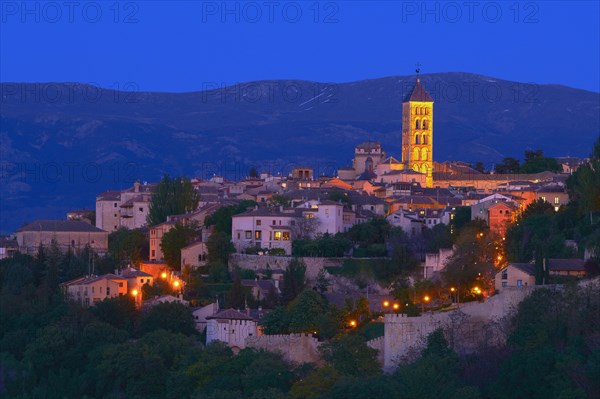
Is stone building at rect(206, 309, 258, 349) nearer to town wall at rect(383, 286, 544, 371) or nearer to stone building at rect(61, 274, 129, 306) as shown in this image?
town wall at rect(383, 286, 544, 371)

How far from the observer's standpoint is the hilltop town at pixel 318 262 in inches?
1737

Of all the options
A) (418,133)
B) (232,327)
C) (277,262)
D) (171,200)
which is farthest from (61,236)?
(418,133)

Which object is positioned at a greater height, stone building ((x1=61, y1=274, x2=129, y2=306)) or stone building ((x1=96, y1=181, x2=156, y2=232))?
stone building ((x1=96, y1=181, x2=156, y2=232))

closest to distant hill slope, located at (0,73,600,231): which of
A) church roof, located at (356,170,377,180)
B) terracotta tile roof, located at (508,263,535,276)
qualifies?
church roof, located at (356,170,377,180)

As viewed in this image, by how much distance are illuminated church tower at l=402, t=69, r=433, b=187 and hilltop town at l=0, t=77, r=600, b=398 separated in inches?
451

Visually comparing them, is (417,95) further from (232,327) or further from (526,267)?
(526,267)

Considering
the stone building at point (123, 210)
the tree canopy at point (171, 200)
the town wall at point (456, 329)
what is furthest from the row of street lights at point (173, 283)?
the town wall at point (456, 329)

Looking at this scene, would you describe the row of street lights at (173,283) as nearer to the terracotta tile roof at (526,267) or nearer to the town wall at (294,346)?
the town wall at (294,346)

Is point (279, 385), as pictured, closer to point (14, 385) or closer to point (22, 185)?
point (14, 385)

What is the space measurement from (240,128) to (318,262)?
11109cm

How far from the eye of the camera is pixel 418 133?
85750mm

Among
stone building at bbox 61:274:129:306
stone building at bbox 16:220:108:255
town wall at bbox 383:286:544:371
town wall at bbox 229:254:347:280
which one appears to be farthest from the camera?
stone building at bbox 16:220:108:255

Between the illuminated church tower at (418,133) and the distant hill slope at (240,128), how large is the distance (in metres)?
42.7

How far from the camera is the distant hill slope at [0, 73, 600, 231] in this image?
143 meters
